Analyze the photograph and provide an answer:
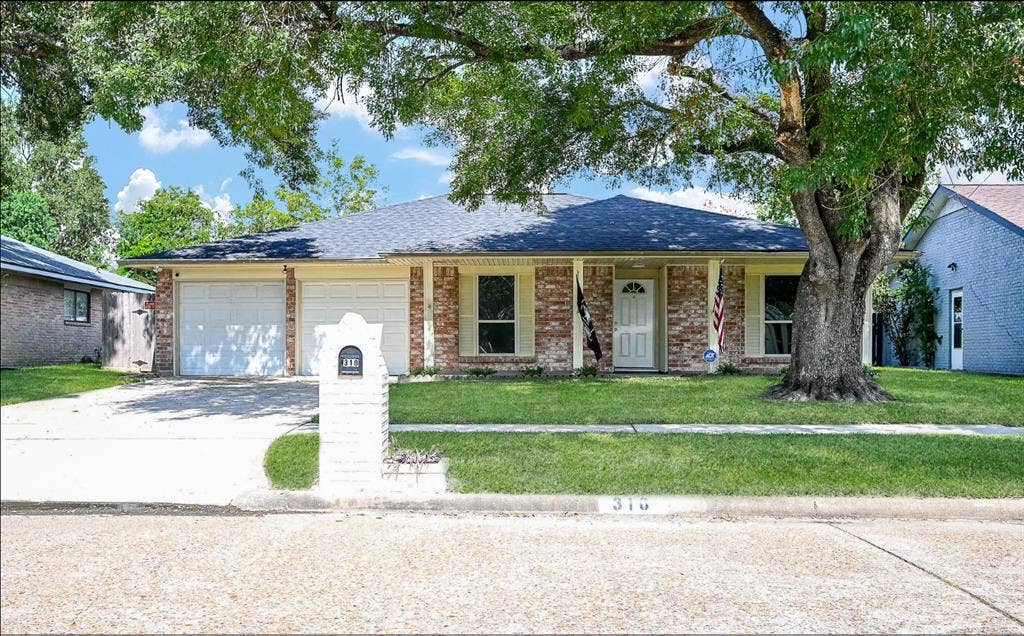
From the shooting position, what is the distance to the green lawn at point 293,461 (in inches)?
256

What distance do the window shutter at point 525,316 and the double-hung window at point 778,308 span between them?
5.65 metres

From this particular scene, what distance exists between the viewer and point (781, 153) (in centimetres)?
1156

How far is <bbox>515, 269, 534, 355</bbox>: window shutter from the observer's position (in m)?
16.8

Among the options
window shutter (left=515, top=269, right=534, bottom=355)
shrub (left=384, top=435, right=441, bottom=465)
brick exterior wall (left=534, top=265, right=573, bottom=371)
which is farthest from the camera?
window shutter (left=515, top=269, right=534, bottom=355)

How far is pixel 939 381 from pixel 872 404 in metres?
5.42

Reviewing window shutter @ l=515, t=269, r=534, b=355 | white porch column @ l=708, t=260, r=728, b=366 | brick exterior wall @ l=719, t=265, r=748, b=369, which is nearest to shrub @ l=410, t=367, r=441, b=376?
window shutter @ l=515, t=269, r=534, b=355

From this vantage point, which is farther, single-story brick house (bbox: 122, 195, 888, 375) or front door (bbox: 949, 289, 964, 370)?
front door (bbox: 949, 289, 964, 370)

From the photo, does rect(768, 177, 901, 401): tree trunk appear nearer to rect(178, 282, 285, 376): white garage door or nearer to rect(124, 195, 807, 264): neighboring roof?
rect(124, 195, 807, 264): neighboring roof

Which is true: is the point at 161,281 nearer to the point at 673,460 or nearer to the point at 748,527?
the point at 673,460

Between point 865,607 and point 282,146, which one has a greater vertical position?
point 282,146

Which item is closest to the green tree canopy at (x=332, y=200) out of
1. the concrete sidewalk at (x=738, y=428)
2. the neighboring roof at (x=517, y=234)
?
the neighboring roof at (x=517, y=234)

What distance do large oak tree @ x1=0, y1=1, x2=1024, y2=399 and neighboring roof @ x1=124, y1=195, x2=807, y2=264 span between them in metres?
2.04

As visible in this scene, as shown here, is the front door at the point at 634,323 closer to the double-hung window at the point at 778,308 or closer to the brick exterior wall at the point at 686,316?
the brick exterior wall at the point at 686,316

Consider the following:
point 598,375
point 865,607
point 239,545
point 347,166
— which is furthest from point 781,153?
point 347,166
